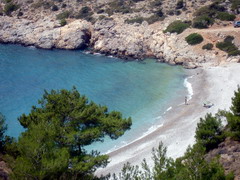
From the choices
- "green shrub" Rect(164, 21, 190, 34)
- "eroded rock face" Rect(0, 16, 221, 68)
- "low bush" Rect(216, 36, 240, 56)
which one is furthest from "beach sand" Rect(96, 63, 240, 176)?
"green shrub" Rect(164, 21, 190, 34)

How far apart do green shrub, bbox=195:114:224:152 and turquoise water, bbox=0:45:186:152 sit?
9737 mm

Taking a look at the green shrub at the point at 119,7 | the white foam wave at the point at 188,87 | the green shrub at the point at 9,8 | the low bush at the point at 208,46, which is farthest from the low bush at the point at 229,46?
the green shrub at the point at 9,8

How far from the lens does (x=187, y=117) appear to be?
35.4 metres

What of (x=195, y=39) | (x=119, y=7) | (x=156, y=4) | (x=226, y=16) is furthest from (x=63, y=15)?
(x=226, y=16)

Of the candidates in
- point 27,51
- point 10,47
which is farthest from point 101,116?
point 10,47

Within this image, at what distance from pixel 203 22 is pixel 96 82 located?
24956 millimetres

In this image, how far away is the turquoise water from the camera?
3745 cm

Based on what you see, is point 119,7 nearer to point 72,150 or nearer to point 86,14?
point 86,14

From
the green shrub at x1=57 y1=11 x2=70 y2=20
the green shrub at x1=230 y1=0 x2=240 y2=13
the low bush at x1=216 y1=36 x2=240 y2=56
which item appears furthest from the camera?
the green shrub at x1=57 y1=11 x2=70 y2=20

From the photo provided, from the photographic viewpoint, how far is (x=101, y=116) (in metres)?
18.0

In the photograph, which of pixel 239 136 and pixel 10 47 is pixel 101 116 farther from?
pixel 10 47

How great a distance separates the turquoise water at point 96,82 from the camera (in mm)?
37453

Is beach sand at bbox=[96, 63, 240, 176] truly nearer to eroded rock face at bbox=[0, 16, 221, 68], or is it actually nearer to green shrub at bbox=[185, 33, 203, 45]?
eroded rock face at bbox=[0, 16, 221, 68]

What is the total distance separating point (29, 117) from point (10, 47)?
170 ft
